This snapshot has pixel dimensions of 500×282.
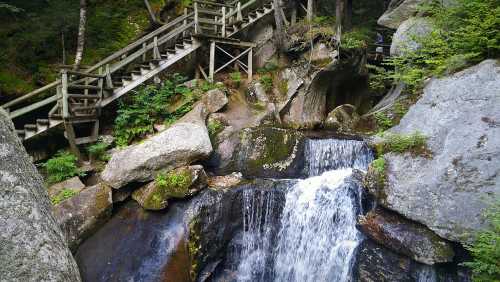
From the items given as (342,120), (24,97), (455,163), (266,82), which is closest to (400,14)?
(342,120)

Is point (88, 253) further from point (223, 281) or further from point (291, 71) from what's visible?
point (291, 71)

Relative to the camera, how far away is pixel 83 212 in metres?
7.46

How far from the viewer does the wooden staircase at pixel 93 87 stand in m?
9.17

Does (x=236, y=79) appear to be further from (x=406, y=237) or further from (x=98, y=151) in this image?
(x=406, y=237)

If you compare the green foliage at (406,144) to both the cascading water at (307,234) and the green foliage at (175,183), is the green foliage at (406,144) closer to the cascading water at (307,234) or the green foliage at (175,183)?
the cascading water at (307,234)

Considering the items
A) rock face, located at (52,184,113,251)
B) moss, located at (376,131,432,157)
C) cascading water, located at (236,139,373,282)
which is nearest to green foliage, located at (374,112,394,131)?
moss, located at (376,131,432,157)

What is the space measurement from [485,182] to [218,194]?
519 cm

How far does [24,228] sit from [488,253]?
553 centimetres

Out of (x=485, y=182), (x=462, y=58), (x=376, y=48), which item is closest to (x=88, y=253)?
(x=485, y=182)

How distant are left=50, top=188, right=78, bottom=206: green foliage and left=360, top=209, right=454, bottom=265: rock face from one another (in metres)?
6.94

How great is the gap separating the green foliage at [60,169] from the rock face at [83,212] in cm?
132

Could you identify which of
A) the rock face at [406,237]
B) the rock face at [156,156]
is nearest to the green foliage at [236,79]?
the rock face at [156,156]

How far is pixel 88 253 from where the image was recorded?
6.98m

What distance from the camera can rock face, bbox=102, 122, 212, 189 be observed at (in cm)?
797
